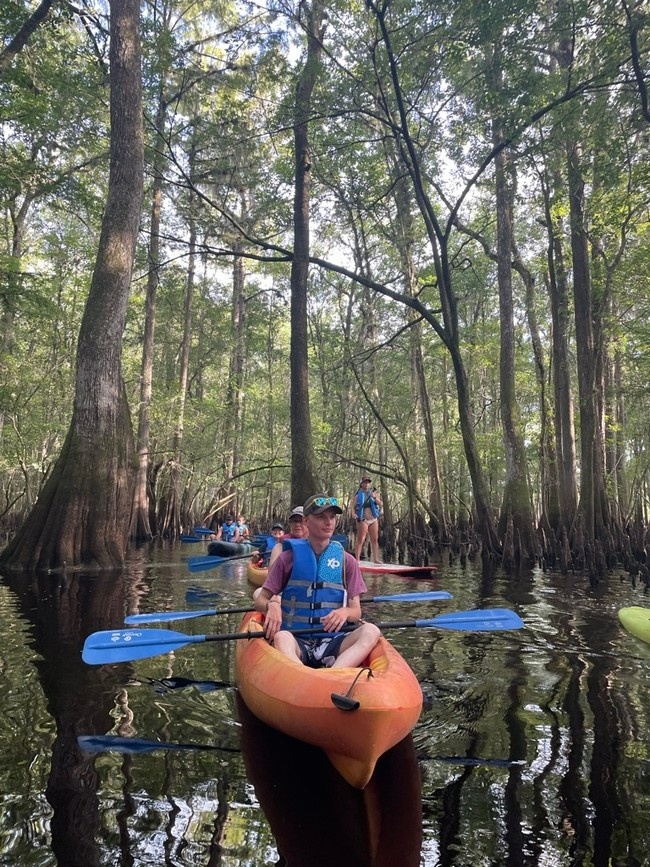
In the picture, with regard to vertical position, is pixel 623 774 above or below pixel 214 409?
below

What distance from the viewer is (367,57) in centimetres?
917

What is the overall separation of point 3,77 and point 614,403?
1680 centimetres

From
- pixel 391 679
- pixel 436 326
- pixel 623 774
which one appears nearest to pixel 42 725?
pixel 391 679

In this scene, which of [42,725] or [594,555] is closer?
[42,725]

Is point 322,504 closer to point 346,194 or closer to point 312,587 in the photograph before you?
point 312,587

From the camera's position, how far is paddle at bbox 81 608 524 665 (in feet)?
10.7

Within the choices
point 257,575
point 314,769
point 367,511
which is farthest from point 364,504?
point 314,769

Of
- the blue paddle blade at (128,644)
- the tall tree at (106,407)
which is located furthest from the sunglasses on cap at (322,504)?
the tall tree at (106,407)

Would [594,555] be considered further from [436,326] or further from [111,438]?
[111,438]

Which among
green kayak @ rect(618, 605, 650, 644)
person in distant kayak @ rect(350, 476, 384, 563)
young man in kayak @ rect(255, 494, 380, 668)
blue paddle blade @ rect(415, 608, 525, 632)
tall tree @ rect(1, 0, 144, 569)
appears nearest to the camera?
young man in kayak @ rect(255, 494, 380, 668)

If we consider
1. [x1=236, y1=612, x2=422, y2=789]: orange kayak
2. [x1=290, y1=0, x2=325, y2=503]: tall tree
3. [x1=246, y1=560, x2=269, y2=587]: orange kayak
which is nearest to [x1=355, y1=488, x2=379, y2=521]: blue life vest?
[x1=290, y1=0, x2=325, y2=503]: tall tree

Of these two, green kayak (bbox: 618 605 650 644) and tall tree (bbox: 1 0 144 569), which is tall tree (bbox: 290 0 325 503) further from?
green kayak (bbox: 618 605 650 644)

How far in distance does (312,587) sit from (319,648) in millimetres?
323

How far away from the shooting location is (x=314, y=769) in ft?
8.30
